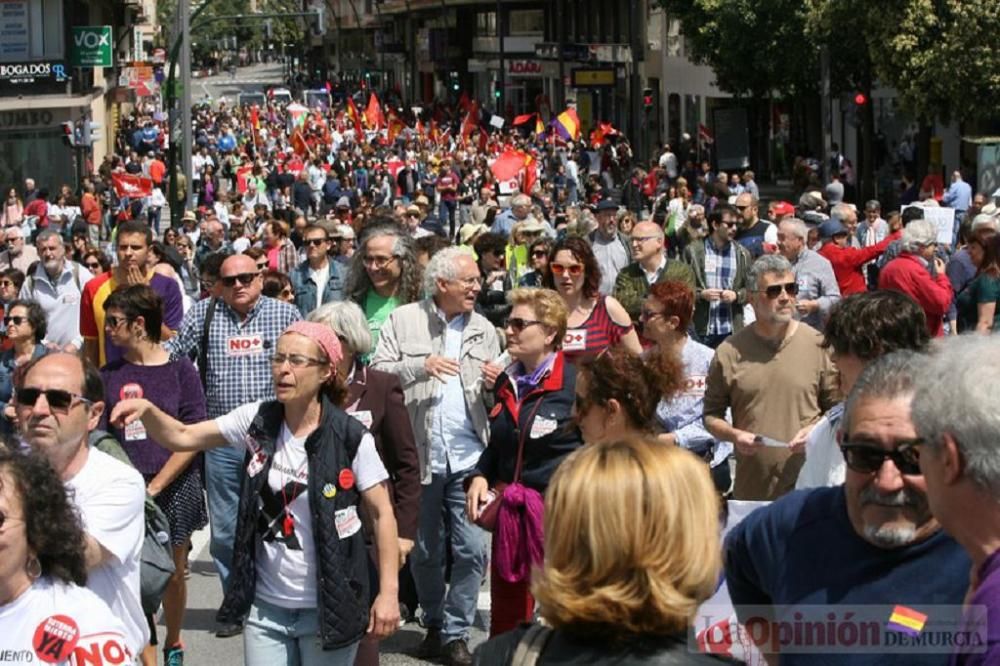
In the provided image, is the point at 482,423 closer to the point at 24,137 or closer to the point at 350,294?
the point at 350,294

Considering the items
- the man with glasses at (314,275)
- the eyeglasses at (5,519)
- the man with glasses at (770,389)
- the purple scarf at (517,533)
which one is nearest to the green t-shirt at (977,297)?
the man with glasses at (770,389)

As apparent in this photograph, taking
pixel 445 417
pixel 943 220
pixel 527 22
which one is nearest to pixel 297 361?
pixel 445 417

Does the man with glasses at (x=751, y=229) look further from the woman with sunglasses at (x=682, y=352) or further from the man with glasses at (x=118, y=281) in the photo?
the woman with sunglasses at (x=682, y=352)

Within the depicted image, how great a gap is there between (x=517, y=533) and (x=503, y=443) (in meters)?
0.39

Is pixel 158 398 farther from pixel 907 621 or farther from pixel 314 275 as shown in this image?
pixel 314 275

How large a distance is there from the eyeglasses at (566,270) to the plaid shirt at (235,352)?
138 centimetres

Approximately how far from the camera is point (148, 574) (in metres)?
5.51

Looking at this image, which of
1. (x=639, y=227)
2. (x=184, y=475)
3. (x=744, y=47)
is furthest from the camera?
(x=744, y=47)

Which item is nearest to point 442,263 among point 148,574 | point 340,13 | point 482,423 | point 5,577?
point 482,423

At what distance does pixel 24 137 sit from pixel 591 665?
153 feet

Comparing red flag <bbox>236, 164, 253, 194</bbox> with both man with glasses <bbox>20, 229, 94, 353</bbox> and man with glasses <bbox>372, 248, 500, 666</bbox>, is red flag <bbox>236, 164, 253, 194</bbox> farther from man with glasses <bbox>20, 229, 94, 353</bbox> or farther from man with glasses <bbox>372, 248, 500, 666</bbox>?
man with glasses <bbox>372, 248, 500, 666</bbox>

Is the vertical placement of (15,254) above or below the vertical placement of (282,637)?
above

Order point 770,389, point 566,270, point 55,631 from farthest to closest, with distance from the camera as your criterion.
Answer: point 566,270
point 770,389
point 55,631

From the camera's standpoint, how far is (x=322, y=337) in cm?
579
